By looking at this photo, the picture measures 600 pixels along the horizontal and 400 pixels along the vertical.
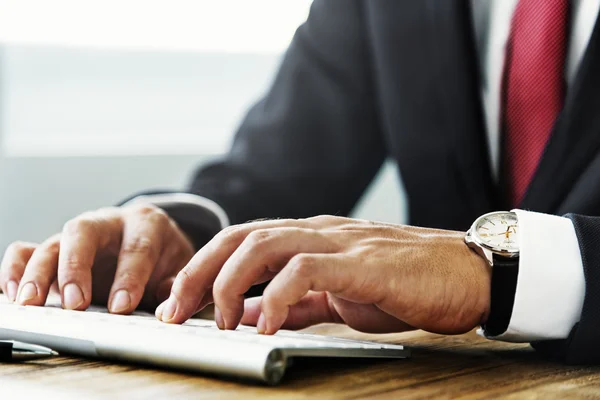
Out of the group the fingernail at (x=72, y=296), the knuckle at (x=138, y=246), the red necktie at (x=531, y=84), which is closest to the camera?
the fingernail at (x=72, y=296)

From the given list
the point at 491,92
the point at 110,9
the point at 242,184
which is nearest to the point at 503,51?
the point at 491,92

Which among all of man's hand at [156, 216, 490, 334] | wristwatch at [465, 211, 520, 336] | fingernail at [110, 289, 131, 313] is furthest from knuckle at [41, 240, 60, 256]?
wristwatch at [465, 211, 520, 336]

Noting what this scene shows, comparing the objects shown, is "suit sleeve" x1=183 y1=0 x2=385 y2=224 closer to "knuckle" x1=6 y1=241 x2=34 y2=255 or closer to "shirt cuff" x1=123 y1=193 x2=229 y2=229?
"shirt cuff" x1=123 y1=193 x2=229 y2=229

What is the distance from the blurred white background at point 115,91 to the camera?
2.82 meters

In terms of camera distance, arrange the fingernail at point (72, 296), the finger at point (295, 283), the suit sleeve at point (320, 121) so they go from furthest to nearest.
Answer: the suit sleeve at point (320, 121) → the fingernail at point (72, 296) → the finger at point (295, 283)

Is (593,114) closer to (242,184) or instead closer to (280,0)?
(242,184)

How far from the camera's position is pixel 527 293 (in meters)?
0.80

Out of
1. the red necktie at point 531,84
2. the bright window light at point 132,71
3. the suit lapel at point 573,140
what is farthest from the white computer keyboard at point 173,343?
the bright window light at point 132,71

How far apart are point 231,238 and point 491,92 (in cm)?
81

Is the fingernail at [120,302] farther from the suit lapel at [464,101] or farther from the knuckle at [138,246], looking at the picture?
the suit lapel at [464,101]

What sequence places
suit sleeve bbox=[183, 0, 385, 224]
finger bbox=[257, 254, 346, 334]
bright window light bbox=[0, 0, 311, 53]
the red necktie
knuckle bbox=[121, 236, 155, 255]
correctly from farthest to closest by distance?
bright window light bbox=[0, 0, 311, 53] < suit sleeve bbox=[183, 0, 385, 224] < the red necktie < knuckle bbox=[121, 236, 155, 255] < finger bbox=[257, 254, 346, 334]

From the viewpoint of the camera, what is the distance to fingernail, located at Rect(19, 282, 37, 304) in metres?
0.90

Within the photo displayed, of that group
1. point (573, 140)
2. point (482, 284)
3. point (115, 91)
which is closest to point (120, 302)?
point (482, 284)

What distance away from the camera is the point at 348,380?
2.15ft
